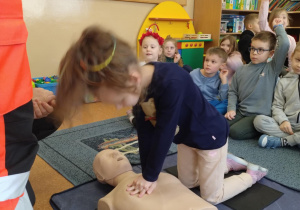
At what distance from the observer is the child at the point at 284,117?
182cm

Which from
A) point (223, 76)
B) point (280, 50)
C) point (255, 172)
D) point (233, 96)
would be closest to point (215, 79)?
point (223, 76)

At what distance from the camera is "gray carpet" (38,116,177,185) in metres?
1.50

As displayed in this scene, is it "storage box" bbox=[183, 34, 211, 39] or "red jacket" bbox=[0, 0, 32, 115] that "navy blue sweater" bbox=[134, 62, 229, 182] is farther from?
"storage box" bbox=[183, 34, 211, 39]

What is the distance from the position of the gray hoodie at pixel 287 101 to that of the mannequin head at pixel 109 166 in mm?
1205

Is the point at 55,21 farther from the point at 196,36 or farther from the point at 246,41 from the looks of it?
the point at 246,41

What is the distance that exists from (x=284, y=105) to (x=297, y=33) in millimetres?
3063

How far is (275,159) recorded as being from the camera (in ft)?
5.47

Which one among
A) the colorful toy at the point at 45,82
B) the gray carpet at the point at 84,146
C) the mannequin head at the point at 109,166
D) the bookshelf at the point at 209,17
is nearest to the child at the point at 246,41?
the bookshelf at the point at 209,17

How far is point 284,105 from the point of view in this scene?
1980mm

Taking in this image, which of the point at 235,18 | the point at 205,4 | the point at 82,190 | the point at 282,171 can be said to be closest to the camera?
the point at 82,190

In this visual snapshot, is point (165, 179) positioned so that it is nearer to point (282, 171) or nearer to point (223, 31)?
point (282, 171)

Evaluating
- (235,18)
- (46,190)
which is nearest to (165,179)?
(46,190)

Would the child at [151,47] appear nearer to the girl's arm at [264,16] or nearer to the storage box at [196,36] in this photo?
the girl's arm at [264,16]

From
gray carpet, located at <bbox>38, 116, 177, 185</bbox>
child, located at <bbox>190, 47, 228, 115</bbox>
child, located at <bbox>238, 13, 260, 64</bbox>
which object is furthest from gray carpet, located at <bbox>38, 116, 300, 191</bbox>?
child, located at <bbox>238, 13, 260, 64</bbox>
